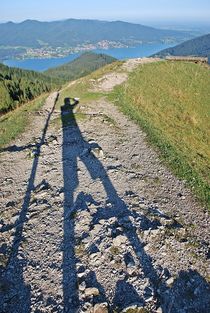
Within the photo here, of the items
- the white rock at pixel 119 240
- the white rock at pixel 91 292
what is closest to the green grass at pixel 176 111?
the white rock at pixel 119 240

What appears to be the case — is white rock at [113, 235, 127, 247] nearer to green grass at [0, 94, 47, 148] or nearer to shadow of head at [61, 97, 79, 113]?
green grass at [0, 94, 47, 148]

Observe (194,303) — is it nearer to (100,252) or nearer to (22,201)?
(100,252)

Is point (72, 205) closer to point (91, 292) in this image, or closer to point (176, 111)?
point (91, 292)

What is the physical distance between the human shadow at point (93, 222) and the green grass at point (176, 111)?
337cm

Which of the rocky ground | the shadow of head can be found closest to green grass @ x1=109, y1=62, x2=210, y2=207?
the rocky ground

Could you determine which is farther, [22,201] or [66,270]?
[22,201]

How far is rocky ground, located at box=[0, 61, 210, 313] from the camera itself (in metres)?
8.15

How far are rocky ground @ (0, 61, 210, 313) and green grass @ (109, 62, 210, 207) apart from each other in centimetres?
103

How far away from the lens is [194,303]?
8.02 metres

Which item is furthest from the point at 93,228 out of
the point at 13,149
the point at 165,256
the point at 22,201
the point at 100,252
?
the point at 13,149

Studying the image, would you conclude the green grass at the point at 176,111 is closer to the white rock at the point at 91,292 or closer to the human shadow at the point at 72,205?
the human shadow at the point at 72,205

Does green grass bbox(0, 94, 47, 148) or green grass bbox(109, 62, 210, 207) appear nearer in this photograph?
green grass bbox(109, 62, 210, 207)

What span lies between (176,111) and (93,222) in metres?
18.3

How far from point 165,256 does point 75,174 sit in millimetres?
6097
